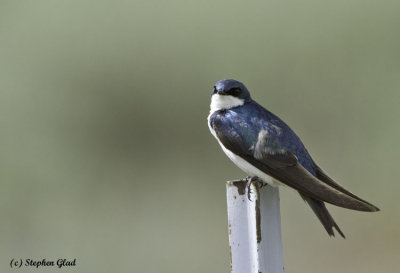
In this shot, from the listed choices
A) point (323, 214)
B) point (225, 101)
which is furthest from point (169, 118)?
point (323, 214)

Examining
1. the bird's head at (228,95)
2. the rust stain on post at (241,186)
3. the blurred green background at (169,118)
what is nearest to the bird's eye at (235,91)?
the bird's head at (228,95)

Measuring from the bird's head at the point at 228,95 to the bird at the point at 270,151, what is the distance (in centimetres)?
7

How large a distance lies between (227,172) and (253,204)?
3.23 meters

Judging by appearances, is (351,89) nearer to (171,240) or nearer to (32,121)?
(171,240)

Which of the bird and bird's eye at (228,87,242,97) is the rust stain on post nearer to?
the bird

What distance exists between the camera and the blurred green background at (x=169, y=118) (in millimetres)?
5113

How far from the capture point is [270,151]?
3117 mm

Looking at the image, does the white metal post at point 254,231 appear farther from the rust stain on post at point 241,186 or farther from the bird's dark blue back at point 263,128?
the bird's dark blue back at point 263,128

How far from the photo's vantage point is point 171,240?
5.14 m

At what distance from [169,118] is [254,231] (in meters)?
3.74

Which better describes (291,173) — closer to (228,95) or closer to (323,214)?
(323,214)

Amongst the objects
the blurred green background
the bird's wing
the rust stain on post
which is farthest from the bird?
the blurred green background

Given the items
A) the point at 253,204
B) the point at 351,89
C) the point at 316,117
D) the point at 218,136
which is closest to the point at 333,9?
the point at 351,89

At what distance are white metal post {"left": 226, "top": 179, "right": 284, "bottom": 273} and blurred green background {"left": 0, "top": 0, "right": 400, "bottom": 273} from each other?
2517mm
